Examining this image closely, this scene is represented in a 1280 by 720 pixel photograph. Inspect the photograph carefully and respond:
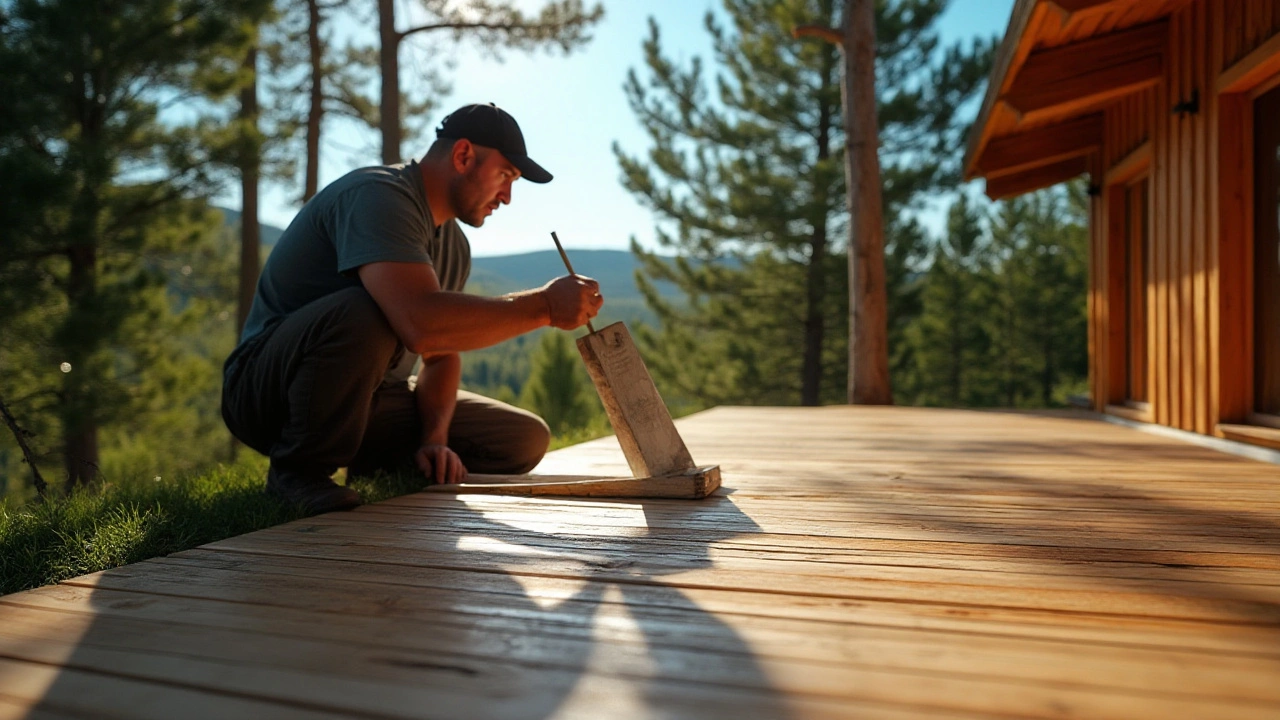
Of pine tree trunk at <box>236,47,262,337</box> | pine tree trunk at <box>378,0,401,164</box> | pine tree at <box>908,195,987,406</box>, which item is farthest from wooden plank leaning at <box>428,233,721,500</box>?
pine tree at <box>908,195,987,406</box>

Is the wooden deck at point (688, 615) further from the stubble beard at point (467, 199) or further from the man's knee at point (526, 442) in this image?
the stubble beard at point (467, 199)

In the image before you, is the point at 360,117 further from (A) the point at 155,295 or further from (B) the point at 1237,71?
(B) the point at 1237,71

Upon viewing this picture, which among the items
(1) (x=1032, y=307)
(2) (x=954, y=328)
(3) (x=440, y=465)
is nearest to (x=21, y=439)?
(3) (x=440, y=465)

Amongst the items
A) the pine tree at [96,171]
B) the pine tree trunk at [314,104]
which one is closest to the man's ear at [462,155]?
the pine tree at [96,171]

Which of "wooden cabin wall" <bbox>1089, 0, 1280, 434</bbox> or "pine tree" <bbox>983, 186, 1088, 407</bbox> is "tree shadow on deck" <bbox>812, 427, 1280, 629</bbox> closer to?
"wooden cabin wall" <bbox>1089, 0, 1280, 434</bbox>

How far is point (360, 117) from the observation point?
12180mm

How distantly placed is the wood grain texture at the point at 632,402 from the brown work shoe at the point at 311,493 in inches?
25.5

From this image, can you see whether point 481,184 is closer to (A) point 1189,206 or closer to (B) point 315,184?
(A) point 1189,206

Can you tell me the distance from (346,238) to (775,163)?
1300 cm

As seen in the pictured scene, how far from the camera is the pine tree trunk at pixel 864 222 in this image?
22.7 feet

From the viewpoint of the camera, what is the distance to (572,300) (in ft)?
6.53

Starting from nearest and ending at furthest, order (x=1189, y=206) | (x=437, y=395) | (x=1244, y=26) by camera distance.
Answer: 1. (x=437, y=395)
2. (x=1244, y=26)
3. (x=1189, y=206)

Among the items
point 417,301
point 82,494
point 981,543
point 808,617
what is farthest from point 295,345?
point 981,543

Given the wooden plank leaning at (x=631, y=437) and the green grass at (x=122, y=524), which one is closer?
the green grass at (x=122, y=524)
